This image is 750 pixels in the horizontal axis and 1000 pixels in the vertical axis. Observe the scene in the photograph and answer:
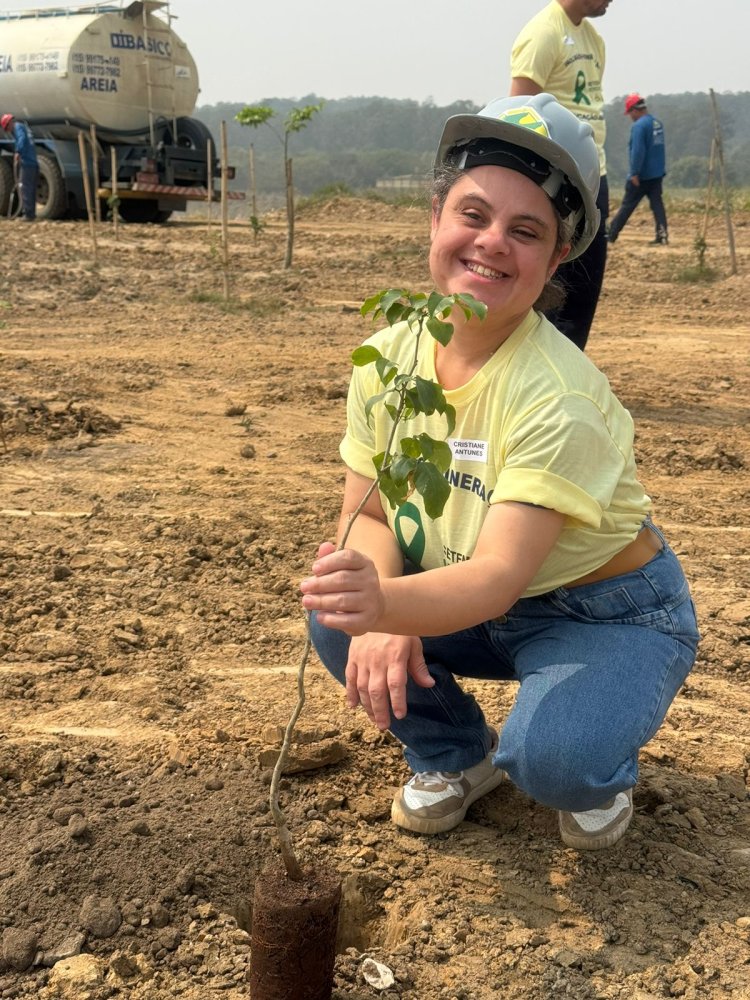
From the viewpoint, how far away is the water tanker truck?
15258mm

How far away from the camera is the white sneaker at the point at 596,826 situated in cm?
221

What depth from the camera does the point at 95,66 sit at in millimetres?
15266

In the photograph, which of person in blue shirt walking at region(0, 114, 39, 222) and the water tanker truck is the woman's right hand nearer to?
the water tanker truck

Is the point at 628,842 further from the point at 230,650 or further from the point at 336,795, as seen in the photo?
the point at 230,650

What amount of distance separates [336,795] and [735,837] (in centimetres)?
85

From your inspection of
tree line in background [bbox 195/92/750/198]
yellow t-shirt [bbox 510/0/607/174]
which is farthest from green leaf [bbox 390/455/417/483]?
tree line in background [bbox 195/92/750/198]

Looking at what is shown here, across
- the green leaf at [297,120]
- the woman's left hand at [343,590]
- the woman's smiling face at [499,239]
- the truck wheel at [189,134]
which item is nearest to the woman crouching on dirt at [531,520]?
the woman's smiling face at [499,239]

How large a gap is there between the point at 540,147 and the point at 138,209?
53.0 feet

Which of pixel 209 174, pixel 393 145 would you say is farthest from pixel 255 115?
pixel 393 145

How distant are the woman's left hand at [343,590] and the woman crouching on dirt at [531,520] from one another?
0.14 meters

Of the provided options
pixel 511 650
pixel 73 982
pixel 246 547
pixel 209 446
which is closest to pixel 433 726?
pixel 511 650

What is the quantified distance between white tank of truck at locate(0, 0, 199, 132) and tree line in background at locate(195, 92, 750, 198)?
73.4 feet

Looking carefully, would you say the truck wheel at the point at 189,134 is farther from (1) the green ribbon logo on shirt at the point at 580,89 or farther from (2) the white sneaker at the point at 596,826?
(2) the white sneaker at the point at 596,826

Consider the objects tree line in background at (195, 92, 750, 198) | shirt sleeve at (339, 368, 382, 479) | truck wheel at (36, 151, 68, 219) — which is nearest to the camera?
shirt sleeve at (339, 368, 382, 479)
